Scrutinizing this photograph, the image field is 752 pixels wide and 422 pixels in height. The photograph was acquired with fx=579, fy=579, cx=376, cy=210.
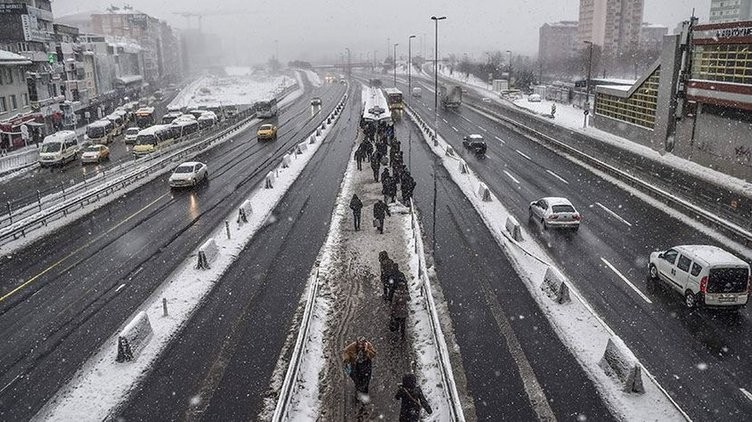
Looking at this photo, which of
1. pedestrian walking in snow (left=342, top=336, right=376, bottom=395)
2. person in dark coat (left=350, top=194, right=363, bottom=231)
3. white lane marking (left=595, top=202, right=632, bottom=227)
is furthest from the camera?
white lane marking (left=595, top=202, right=632, bottom=227)

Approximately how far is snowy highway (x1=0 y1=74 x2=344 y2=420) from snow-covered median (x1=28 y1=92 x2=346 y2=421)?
1.45 ft

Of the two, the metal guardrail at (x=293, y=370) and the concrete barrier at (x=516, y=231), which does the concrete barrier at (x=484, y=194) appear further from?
the metal guardrail at (x=293, y=370)

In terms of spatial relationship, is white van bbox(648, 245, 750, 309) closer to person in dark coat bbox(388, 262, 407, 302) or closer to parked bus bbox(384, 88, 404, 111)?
person in dark coat bbox(388, 262, 407, 302)

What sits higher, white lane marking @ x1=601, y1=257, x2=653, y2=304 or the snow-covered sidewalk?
the snow-covered sidewalk

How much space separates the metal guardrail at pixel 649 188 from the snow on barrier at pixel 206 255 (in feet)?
68.1

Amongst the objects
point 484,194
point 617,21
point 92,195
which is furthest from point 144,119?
point 617,21

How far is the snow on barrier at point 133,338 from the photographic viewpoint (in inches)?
566

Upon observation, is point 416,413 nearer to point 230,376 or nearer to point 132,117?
point 230,376

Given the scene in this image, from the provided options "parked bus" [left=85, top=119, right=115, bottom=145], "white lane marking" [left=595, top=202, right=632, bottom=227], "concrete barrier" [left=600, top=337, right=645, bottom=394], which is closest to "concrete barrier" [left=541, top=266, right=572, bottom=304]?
"concrete barrier" [left=600, top=337, right=645, bottom=394]

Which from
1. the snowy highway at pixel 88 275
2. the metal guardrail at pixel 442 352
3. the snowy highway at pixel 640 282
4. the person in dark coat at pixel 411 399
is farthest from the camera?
the snowy highway at pixel 88 275

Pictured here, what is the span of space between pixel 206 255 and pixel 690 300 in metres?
15.9

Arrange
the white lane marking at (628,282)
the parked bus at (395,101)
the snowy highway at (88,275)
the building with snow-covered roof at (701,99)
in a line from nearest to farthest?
the snowy highway at (88,275)
the white lane marking at (628,282)
the building with snow-covered roof at (701,99)
the parked bus at (395,101)

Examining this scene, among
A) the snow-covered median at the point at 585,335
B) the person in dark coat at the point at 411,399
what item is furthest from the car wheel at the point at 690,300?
the person in dark coat at the point at 411,399

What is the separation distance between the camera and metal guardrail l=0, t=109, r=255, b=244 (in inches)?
1009
